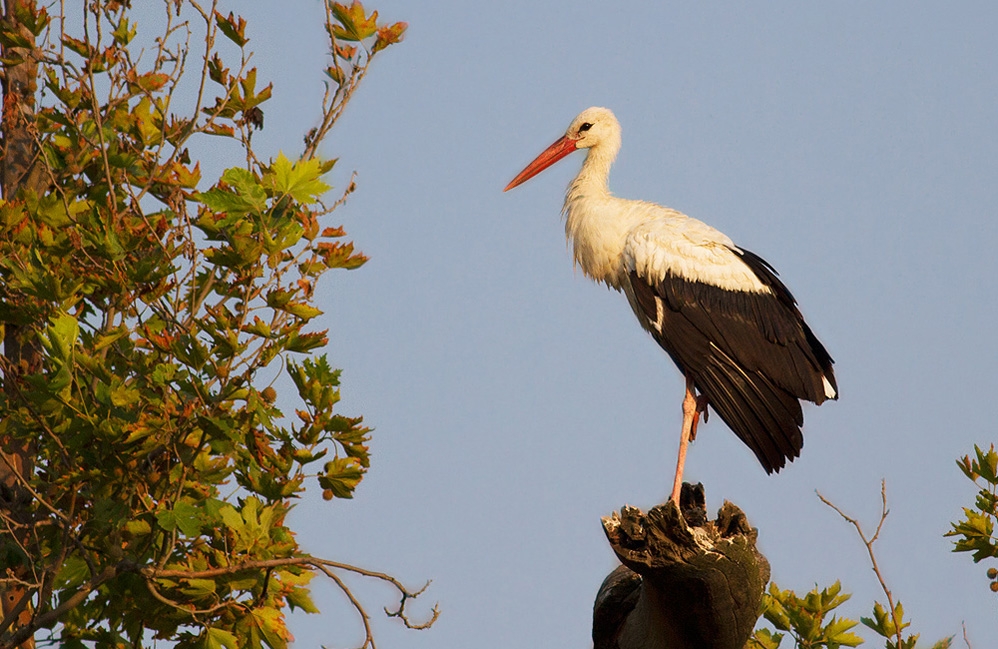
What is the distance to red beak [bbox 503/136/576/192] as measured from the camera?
958 centimetres

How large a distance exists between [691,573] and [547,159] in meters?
5.22

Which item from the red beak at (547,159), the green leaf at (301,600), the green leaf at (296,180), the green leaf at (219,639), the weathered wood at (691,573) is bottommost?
the green leaf at (219,639)

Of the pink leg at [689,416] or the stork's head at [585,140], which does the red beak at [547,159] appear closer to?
the stork's head at [585,140]

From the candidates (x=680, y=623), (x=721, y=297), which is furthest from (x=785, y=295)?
(x=680, y=623)

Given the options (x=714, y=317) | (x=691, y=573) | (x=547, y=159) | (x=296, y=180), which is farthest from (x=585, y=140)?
(x=691, y=573)

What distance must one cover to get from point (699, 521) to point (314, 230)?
2121 millimetres

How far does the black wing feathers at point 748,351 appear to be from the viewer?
736 cm

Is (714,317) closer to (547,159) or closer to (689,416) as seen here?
(689,416)

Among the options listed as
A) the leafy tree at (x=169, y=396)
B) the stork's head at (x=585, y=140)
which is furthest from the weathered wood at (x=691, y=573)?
the stork's head at (x=585, y=140)

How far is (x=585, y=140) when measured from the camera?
949 centimetres

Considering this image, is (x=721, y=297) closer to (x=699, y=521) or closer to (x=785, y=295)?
(x=785, y=295)

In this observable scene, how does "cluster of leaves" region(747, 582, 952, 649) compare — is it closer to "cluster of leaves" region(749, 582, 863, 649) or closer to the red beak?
"cluster of leaves" region(749, 582, 863, 649)

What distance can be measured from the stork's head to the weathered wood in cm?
465

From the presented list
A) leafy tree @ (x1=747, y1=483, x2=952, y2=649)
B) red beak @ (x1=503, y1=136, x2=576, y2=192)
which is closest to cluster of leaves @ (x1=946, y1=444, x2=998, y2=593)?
leafy tree @ (x1=747, y1=483, x2=952, y2=649)
